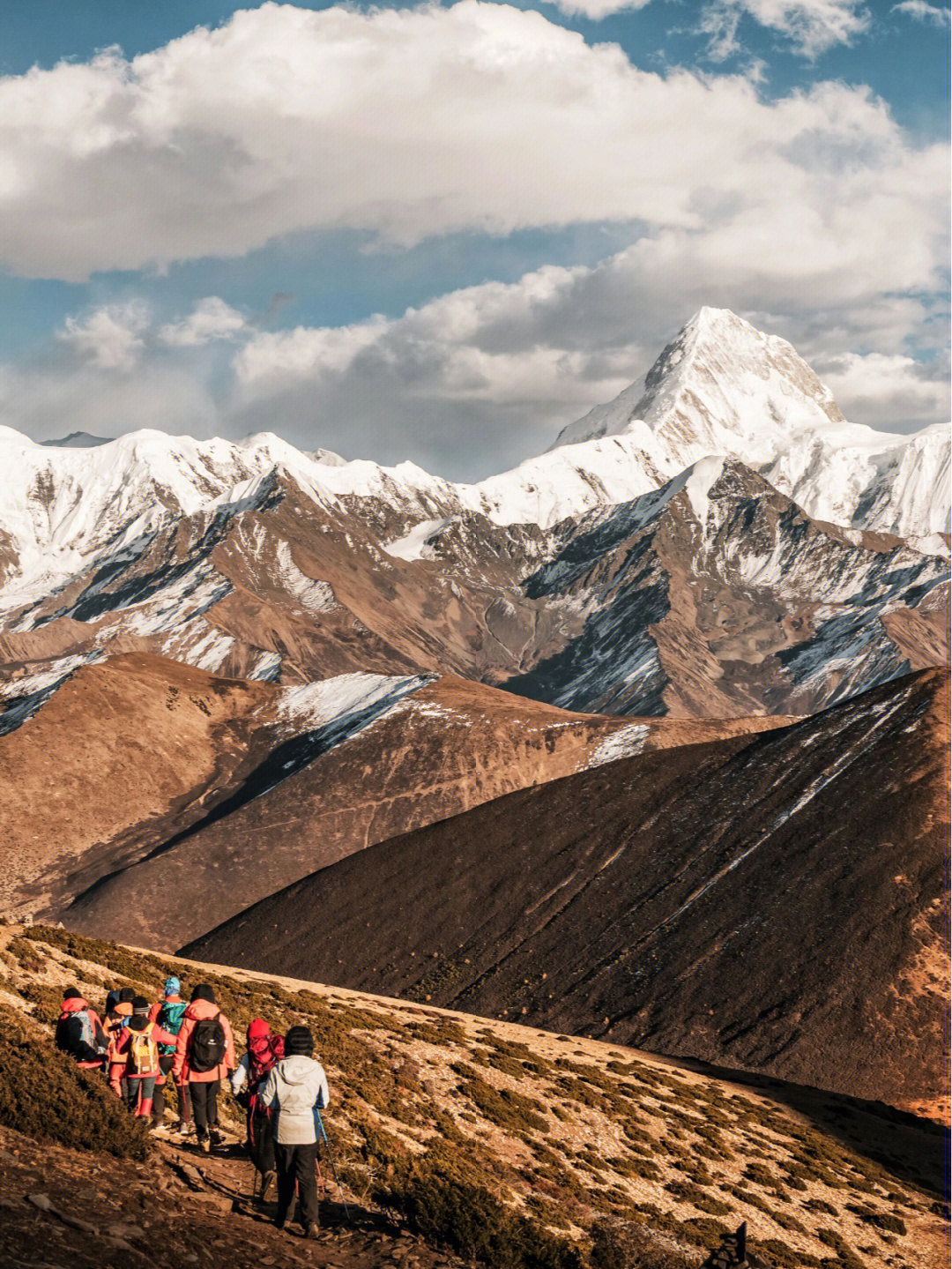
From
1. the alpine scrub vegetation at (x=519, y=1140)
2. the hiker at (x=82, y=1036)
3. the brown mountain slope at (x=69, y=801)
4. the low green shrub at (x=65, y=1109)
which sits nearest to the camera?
the low green shrub at (x=65, y=1109)

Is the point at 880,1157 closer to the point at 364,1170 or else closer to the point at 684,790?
the point at 364,1170

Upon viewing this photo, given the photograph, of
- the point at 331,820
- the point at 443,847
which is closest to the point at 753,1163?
the point at 443,847

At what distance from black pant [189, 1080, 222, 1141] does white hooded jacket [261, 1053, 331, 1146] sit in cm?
378

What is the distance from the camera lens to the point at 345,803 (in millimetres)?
174750

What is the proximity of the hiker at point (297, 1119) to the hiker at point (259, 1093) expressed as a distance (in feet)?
1.29

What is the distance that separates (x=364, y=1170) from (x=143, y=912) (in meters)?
126

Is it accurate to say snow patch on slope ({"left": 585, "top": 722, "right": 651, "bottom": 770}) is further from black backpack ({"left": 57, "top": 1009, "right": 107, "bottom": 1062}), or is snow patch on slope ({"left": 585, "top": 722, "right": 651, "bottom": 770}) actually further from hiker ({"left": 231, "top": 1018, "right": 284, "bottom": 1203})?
hiker ({"left": 231, "top": 1018, "right": 284, "bottom": 1203})

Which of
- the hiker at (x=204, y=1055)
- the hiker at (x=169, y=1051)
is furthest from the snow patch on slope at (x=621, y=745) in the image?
the hiker at (x=204, y=1055)

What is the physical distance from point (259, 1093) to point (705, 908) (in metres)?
74.5

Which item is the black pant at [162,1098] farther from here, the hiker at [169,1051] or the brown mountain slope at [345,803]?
the brown mountain slope at [345,803]

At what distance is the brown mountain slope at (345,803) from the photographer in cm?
14712

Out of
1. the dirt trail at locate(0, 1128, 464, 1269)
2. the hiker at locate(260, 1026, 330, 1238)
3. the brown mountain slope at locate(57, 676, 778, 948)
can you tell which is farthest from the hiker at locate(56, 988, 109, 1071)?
the brown mountain slope at locate(57, 676, 778, 948)

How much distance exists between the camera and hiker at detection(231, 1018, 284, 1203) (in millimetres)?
20766

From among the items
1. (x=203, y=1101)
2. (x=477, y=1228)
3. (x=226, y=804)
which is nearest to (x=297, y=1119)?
(x=203, y=1101)
